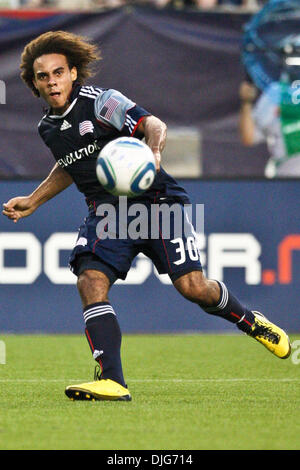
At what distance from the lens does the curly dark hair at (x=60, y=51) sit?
20.2 feet

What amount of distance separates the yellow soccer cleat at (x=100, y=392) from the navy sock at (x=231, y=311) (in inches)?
37.3

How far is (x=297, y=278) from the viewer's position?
32.3ft

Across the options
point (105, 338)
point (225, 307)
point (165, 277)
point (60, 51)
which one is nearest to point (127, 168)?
point (105, 338)

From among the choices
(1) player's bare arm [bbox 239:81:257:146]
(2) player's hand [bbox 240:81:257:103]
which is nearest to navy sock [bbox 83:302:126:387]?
(1) player's bare arm [bbox 239:81:257:146]

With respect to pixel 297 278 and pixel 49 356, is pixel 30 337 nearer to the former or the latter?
pixel 49 356

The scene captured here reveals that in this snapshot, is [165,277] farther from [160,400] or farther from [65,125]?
[160,400]

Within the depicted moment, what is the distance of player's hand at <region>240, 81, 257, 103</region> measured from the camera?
36.6ft

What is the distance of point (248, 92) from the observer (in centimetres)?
1116

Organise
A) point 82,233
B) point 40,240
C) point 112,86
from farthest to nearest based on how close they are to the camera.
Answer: point 112,86 < point 40,240 < point 82,233

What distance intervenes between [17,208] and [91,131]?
74 centimetres

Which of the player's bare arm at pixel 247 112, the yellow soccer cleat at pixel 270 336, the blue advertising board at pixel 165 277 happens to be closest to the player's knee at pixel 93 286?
the yellow soccer cleat at pixel 270 336

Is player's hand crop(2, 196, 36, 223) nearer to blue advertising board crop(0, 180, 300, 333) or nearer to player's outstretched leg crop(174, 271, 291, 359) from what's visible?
player's outstretched leg crop(174, 271, 291, 359)

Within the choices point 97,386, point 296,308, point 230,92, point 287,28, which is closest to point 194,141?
point 230,92

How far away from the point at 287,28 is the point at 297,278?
9.85ft
